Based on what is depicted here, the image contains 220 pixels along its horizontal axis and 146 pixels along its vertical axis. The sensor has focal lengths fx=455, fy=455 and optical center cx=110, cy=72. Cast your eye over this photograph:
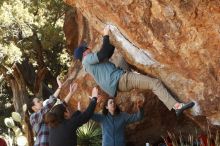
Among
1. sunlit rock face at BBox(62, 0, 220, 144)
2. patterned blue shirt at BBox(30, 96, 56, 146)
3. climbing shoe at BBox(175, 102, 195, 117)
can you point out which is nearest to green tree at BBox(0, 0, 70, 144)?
sunlit rock face at BBox(62, 0, 220, 144)

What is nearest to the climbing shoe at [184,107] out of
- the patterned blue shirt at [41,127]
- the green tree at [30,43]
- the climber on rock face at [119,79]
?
the climber on rock face at [119,79]

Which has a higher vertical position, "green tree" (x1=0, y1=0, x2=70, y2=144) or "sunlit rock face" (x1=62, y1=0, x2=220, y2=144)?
"green tree" (x1=0, y1=0, x2=70, y2=144)

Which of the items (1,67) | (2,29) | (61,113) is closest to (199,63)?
(61,113)

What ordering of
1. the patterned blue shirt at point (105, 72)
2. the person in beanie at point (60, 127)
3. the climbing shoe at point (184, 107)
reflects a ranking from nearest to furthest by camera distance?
the person in beanie at point (60, 127)
the climbing shoe at point (184, 107)
the patterned blue shirt at point (105, 72)

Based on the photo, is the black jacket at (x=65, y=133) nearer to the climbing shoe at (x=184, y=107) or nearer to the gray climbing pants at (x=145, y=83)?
the gray climbing pants at (x=145, y=83)

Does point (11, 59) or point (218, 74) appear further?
point (11, 59)

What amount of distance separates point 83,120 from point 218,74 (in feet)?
8.98

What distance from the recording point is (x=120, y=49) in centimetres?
995

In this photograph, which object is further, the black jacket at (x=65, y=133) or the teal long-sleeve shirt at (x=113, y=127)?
the teal long-sleeve shirt at (x=113, y=127)

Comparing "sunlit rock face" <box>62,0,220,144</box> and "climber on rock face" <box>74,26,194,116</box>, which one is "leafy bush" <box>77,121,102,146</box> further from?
"climber on rock face" <box>74,26,194,116</box>

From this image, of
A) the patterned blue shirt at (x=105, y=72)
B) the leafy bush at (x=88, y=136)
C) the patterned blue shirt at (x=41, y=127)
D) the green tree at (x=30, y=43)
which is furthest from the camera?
the green tree at (x=30, y=43)

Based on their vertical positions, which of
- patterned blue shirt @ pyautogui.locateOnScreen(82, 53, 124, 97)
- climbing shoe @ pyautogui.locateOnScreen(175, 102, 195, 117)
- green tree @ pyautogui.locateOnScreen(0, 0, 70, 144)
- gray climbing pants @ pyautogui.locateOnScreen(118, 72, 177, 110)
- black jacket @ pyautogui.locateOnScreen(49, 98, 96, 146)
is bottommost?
black jacket @ pyautogui.locateOnScreen(49, 98, 96, 146)

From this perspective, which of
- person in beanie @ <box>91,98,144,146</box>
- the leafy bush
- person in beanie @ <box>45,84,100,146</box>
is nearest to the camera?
person in beanie @ <box>45,84,100,146</box>

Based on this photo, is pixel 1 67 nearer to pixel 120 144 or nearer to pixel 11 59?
pixel 11 59
